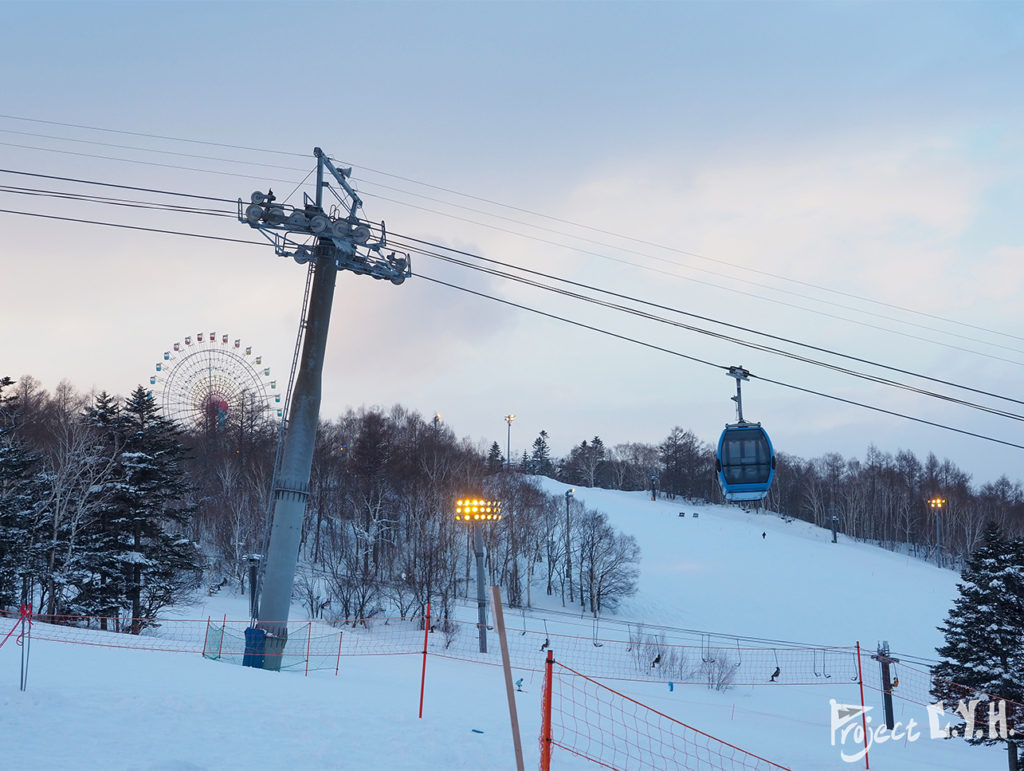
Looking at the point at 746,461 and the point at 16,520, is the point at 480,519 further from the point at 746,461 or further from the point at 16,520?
the point at 16,520

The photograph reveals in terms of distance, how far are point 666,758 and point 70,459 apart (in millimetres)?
31897

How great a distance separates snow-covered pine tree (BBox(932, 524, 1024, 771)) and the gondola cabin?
12.0 m

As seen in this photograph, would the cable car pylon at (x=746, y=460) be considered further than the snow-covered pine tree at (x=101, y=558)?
No

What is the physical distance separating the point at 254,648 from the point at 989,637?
83.8 ft

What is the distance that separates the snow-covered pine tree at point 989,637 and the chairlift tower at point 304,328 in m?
22.3

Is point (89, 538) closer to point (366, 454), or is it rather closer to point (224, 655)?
point (224, 655)

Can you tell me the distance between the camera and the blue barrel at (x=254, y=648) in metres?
20.7

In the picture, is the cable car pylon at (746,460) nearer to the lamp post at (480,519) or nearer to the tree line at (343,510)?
the lamp post at (480,519)

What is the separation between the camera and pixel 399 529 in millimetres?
70125

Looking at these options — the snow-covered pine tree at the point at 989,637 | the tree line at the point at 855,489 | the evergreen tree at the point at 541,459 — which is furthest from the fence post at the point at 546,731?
the evergreen tree at the point at 541,459

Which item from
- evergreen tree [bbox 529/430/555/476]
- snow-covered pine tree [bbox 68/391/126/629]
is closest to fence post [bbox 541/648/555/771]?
snow-covered pine tree [bbox 68/391/126/629]

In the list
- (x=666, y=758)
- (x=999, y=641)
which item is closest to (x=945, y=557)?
(x=999, y=641)

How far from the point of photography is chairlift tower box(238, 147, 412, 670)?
2133cm

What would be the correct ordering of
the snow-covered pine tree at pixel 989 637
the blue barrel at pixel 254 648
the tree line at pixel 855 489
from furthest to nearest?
the tree line at pixel 855 489 < the snow-covered pine tree at pixel 989 637 < the blue barrel at pixel 254 648
